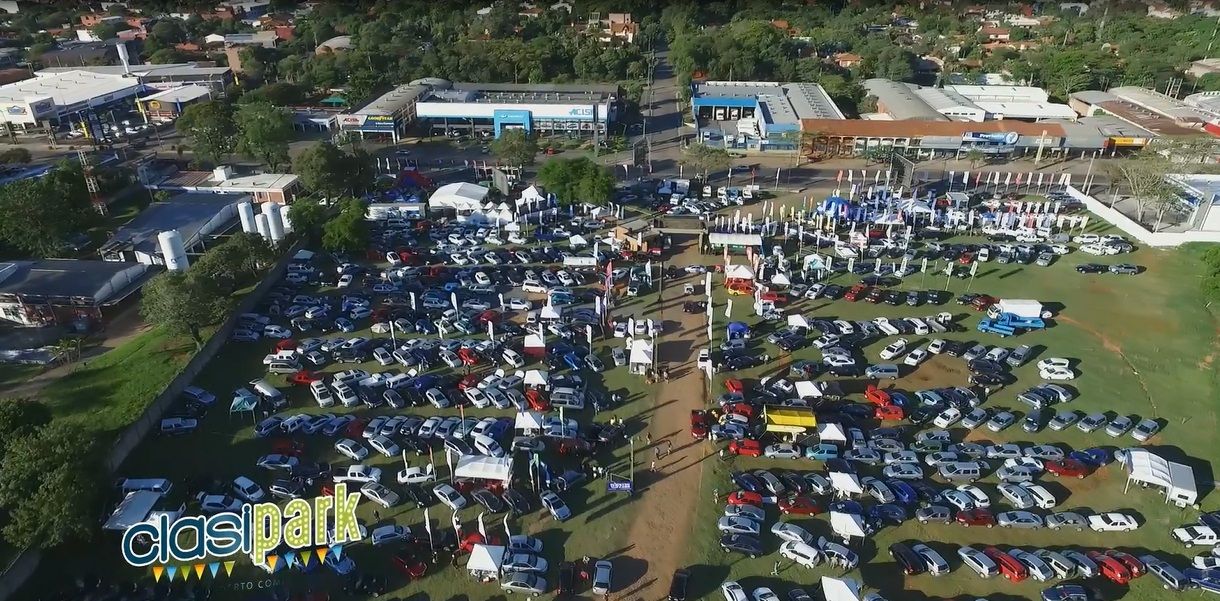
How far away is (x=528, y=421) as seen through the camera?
23.9 metres

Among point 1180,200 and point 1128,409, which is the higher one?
point 1180,200

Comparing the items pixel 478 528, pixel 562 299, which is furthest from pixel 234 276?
pixel 478 528

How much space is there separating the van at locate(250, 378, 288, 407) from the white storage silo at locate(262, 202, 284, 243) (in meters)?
14.1

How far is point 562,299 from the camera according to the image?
32.7 m

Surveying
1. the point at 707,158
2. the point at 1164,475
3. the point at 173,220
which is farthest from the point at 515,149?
the point at 1164,475

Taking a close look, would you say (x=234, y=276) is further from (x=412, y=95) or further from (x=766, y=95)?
(x=766, y=95)

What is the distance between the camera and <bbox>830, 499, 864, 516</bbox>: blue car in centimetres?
2031

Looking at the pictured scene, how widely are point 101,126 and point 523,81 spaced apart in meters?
40.2

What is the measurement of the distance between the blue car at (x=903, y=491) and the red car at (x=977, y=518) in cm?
131

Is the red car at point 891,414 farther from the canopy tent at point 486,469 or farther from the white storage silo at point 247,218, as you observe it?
the white storage silo at point 247,218

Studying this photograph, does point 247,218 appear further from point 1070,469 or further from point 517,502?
point 1070,469

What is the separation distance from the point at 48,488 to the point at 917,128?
55.7m

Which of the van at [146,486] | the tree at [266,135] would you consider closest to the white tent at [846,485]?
the van at [146,486]

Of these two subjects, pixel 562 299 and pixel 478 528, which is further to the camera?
pixel 562 299
